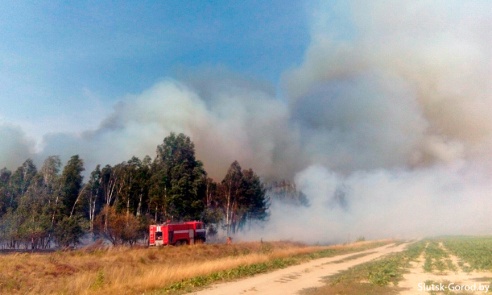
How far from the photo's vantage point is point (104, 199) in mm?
79062

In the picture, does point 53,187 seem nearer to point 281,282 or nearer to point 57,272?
point 57,272

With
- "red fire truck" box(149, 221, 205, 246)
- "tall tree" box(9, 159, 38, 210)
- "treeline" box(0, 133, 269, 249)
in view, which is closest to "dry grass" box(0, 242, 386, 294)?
"red fire truck" box(149, 221, 205, 246)

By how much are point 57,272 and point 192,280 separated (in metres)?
11.1

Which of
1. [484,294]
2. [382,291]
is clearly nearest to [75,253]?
[382,291]

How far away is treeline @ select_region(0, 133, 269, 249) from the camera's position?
2430 inches

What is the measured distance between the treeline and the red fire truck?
23.0 ft

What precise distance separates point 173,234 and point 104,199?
2562 centimetres

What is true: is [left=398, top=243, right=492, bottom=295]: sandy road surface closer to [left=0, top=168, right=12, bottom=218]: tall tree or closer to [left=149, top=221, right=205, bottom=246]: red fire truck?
[left=149, top=221, right=205, bottom=246]: red fire truck

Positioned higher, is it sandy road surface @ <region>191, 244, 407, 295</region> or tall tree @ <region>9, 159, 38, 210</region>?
tall tree @ <region>9, 159, 38, 210</region>

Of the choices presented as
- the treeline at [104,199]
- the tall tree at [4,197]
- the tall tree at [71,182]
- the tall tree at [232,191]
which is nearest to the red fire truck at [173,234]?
the treeline at [104,199]

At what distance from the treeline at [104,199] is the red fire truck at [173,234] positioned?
701 cm

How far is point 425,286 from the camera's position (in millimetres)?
24344

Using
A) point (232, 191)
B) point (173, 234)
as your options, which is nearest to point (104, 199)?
point (173, 234)

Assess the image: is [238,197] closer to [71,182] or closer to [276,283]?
[71,182]
